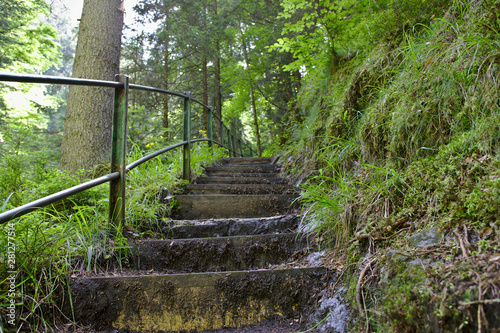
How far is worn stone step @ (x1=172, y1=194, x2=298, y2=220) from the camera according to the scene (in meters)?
2.98

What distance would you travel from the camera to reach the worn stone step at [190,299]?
160 cm

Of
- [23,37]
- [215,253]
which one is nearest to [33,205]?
[215,253]

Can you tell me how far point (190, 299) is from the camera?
1.65 m

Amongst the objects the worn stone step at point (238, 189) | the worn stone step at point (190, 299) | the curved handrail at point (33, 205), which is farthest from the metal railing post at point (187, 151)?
the worn stone step at point (190, 299)

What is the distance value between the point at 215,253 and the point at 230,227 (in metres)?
0.50

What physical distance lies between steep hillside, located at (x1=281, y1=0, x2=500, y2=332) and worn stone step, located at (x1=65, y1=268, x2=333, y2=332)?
26 centimetres

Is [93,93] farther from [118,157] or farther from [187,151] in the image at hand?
[118,157]

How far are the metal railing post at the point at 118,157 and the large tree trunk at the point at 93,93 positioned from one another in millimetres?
2160

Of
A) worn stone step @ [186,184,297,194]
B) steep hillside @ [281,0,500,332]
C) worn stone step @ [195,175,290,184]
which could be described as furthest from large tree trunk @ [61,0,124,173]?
steep hillside @ [281,0,500,332]

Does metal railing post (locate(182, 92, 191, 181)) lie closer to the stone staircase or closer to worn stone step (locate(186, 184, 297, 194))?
worn stone step (locate(186, 184, 297, 194))

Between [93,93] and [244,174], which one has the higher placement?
[93,93]

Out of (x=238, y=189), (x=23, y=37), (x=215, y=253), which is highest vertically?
(x=23, y=37)

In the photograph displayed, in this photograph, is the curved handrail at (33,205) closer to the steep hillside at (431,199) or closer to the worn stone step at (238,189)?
the steep hillside at (431,199)

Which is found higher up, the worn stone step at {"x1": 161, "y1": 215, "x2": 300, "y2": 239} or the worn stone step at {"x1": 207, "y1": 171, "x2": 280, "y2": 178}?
the worn stone step at {"x1": 207, "y1": 171, "x2": 280, "y2": 178}
